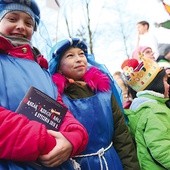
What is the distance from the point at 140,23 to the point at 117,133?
389 cm

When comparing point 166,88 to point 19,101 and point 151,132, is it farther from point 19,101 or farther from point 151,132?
point 19,101

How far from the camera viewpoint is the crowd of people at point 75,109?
1.38 metres

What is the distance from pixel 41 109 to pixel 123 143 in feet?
3.09

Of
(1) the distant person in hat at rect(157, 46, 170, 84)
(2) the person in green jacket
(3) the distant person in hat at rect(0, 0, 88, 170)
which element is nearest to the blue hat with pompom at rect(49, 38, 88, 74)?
(3) the distant person in hat at rect(0, 0, 88, 170)

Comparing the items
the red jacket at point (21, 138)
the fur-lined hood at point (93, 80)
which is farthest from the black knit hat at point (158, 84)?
the red jacket at point (21, 138)

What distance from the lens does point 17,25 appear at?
6.00 ft

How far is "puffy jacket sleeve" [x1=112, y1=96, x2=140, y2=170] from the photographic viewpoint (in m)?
2.19

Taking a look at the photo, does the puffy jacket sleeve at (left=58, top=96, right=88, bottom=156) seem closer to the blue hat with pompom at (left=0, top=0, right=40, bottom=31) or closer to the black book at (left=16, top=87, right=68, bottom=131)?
the black book at (left=16, top=87, right=68, bottom=131)

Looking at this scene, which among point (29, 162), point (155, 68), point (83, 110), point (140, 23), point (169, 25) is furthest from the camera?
point (140, 23)

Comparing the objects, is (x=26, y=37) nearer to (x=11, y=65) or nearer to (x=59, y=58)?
(x=11, y=65)

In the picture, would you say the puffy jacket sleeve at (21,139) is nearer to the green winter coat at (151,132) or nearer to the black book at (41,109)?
the black book at (41,109)

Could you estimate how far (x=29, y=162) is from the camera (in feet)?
4.67

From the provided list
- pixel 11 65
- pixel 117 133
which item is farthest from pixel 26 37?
pixel 117 133

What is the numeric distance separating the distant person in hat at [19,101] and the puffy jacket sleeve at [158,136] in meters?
0.80
